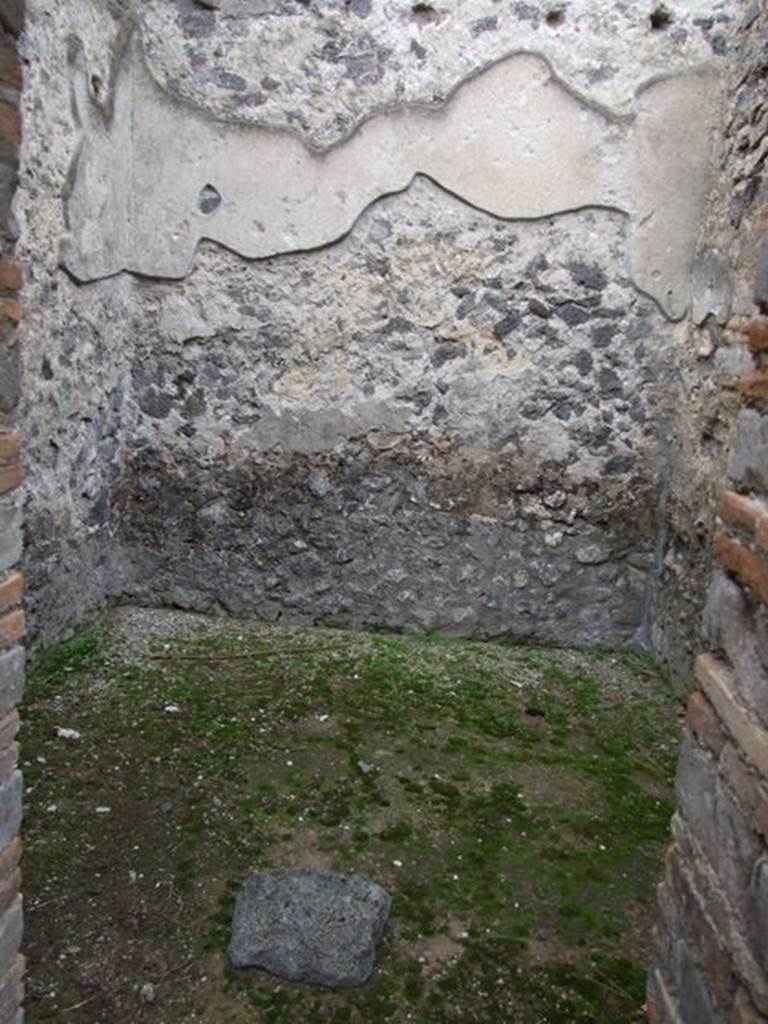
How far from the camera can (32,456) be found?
3.22 metres

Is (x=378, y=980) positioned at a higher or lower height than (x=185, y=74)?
lower

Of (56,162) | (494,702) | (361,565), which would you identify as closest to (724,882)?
(494,702)

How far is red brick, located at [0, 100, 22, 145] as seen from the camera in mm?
1356

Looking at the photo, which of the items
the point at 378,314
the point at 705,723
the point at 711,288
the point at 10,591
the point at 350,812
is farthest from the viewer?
the point at 378,314

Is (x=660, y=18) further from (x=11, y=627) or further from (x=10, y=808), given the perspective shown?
(x=10, y=808)

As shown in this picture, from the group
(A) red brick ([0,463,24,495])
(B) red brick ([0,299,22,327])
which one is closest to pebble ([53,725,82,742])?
(A) red brick ([0,463,24,495])

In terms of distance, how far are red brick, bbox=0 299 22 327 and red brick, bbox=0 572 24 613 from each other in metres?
0.44

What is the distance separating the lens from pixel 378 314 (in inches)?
152

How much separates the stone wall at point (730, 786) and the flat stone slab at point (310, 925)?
66cm

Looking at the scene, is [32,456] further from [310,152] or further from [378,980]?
[378,980]

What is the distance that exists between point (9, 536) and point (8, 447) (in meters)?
0.16

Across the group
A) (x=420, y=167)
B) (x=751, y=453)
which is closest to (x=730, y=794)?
(x=751, y=453)

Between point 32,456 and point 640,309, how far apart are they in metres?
2.58

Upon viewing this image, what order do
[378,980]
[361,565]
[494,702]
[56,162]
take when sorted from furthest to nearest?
[361,565]
[494,702]
[56,162]
[378,980]
